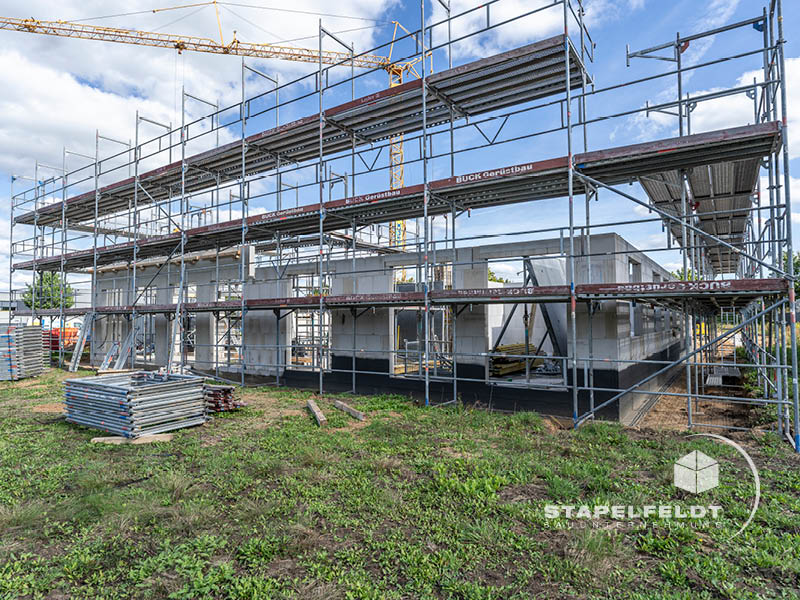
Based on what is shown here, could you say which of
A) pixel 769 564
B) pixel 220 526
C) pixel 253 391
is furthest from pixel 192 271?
pixel 769 564

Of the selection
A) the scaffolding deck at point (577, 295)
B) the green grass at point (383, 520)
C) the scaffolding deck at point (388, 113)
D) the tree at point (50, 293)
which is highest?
the scaffolding deck at point (388, 113)

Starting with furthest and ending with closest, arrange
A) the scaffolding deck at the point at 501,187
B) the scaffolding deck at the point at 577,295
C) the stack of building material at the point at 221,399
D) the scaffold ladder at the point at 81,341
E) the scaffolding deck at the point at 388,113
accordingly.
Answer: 1. the scaffold ladder at the point at 81,341
2. the stack of building material at the point at 221,399
3. the scaffolding deck at the point at 388,113
4. the scaffolding deck at the point at 501,187
5. the scaffolding deck at the point at 577,295

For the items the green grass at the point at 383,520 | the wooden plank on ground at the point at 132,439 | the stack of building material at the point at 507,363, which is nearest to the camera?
the green grass at the point at 383,520

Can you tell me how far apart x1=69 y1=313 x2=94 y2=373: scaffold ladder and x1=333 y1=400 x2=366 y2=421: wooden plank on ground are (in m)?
15.3

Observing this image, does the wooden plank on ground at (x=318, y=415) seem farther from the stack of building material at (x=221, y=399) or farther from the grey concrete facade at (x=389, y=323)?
the grey concrete facade at (x=389, y=323)

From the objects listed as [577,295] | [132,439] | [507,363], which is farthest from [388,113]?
[132,439]

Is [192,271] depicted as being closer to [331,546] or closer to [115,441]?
[115,441]

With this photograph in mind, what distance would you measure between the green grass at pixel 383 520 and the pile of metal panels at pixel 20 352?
12062 millimetres

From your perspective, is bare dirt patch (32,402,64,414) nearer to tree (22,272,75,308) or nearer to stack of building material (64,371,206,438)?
stack of building material (64,371,206,438)

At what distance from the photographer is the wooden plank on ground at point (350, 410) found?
10.8 m

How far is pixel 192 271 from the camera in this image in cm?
2094

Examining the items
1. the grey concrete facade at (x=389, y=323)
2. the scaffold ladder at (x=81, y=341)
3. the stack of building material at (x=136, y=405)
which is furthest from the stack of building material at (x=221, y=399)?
the scaffold ladder at (x=81, y=341)

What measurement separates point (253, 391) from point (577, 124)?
12202mm

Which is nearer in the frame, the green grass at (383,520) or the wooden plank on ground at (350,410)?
the green grass at (383,520)
